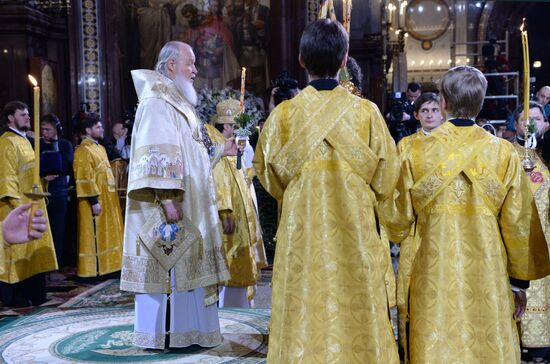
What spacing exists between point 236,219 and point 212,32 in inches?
306

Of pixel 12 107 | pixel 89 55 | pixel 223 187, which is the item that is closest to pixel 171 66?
pixel 223 187

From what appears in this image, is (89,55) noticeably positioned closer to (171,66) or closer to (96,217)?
(96,217)

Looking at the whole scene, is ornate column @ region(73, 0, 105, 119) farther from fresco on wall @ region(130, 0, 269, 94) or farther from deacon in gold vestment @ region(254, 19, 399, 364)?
deacon in gold vestment @ region(254, 19, 399, 364)

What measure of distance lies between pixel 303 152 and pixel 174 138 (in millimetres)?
1356

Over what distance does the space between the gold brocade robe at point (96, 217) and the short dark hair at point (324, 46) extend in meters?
4.80

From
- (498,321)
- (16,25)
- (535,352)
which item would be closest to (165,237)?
(498,321)

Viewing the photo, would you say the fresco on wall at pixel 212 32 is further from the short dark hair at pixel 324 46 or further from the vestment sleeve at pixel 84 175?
the short dark hair at pixel 324 46

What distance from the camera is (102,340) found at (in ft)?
14.8

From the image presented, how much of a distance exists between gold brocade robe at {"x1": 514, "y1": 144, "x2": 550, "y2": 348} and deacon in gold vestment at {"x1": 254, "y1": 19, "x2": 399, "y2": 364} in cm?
158

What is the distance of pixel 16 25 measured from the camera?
9891 mm

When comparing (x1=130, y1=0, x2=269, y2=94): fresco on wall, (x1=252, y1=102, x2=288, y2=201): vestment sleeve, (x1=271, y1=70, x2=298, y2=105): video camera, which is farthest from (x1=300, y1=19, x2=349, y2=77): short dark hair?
(x1=130, y1=0, x2=269, y2=94): fresco on wall

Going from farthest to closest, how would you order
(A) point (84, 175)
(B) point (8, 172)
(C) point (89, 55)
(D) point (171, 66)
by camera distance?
(C) point (89, 55)
(A) point (84, 175)
(B) point (8, 172)
(D) point (171, 66)

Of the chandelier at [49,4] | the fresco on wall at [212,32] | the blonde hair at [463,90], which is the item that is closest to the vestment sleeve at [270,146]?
the blonde hair at [463,90]

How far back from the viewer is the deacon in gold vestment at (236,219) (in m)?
5.28
